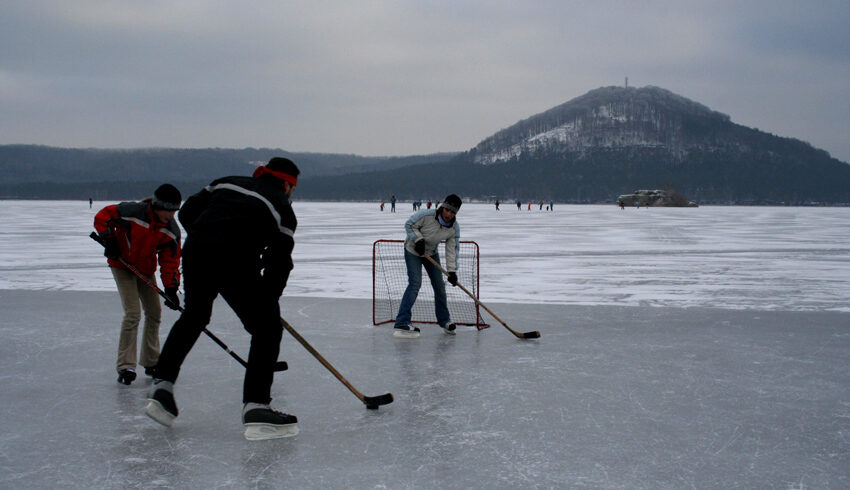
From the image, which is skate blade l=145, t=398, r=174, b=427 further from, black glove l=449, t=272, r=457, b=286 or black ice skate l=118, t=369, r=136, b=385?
black glove l=449, t=272, r=457, b=286

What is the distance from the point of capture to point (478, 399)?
15.6 ft

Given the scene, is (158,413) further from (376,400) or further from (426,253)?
(426,253)

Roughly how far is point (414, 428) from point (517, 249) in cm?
1374

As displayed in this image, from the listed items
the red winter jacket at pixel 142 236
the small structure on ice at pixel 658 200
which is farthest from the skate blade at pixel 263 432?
the small structure on ice at pixel 658 200

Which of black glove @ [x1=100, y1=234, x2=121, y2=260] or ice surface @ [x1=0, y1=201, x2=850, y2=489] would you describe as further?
black glove @ [x1=100, y1=234, x2=121, y2=260]

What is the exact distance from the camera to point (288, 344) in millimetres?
6617

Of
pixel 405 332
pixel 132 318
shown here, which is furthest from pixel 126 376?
pixel 405 332

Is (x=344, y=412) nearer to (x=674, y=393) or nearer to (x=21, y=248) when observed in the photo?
(x=674, y=393)

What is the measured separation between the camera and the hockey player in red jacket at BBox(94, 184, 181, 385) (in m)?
4.95

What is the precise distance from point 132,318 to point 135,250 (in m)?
0.52

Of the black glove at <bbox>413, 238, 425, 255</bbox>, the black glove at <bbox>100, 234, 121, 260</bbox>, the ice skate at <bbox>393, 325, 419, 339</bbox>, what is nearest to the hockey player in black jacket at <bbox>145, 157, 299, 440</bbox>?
the black glove at <bbox>100, 234, 121, 260</bbox>

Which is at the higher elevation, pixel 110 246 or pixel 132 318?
pixel 110 246

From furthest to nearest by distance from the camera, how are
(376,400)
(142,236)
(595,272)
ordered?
1. (595,272)
2. (142,236)
3. (376,400)

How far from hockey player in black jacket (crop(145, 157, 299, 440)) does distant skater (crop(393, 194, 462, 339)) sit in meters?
3.04
